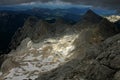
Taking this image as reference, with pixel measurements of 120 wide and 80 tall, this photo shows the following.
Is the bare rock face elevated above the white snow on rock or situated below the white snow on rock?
above

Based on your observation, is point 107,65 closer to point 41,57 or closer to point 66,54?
point 66,54

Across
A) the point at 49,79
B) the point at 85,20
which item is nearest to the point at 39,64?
the point at 85,20

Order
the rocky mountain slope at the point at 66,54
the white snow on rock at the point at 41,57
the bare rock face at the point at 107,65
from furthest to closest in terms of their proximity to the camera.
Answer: the white snow on rock at the point at 41,57, the rocky mountain slope at the point at 66,54, the bare rock face at the point at 107,65

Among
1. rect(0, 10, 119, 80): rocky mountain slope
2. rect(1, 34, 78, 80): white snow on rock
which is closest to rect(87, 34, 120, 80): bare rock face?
rect(0, 10, 119, 80): rocky mountain slope

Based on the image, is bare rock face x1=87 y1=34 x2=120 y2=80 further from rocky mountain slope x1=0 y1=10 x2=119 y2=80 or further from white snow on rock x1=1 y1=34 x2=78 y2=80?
white snow on rock x1=1 y1=34 x2=78 y2=80

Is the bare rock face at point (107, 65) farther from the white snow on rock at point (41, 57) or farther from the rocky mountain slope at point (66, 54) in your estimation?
the white snow on rock at point (41, 57)

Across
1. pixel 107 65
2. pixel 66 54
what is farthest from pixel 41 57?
pixel 107 65

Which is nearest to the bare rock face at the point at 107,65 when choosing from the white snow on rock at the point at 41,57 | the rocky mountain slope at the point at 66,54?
the rocky mountain slope at the point at 66,54

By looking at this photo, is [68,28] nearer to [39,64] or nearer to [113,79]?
[39,64]
